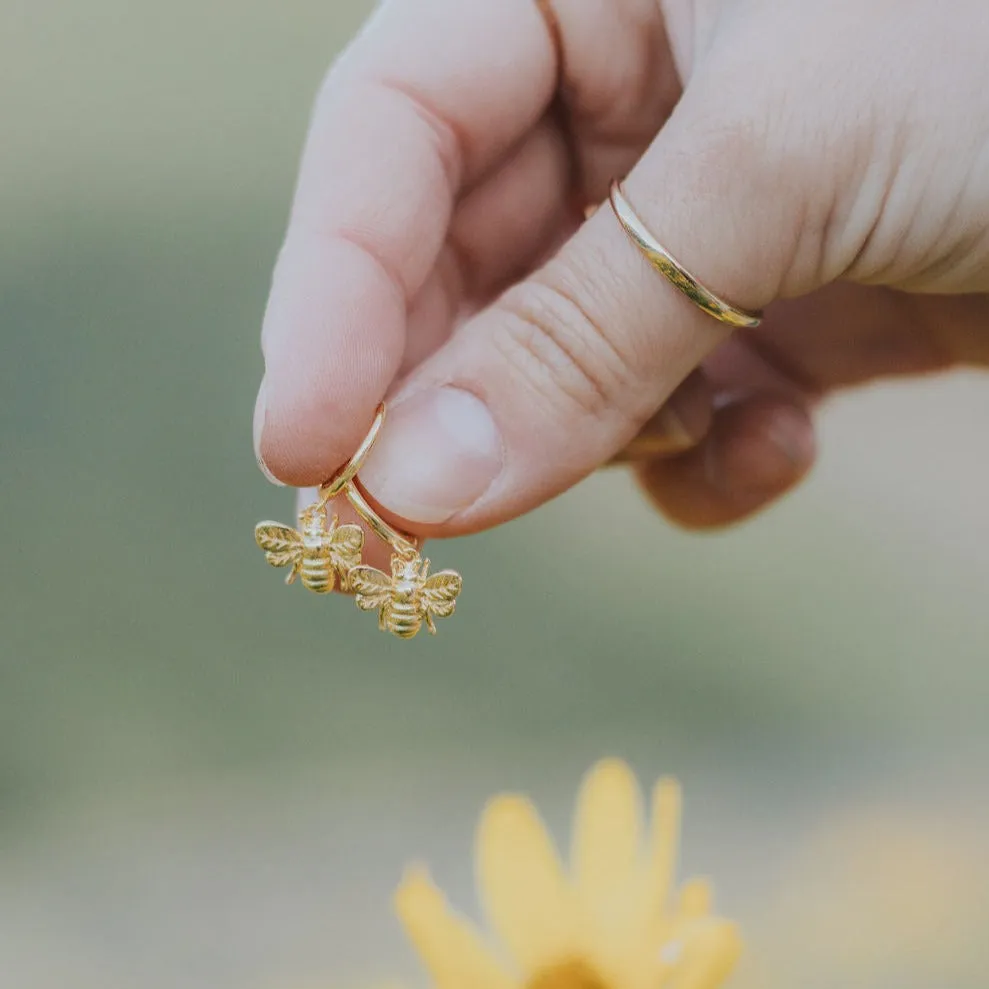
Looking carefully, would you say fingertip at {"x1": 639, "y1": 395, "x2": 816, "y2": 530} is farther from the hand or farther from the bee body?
the bee body

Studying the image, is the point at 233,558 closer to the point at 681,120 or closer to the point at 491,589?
the point at 491,589

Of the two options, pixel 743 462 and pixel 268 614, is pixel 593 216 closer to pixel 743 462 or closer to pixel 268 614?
pixel 743 462

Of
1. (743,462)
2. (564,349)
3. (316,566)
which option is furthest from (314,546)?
(743,462)

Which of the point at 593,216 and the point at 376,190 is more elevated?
the point at 376,190

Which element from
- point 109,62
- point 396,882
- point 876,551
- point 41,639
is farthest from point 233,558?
point 876,551

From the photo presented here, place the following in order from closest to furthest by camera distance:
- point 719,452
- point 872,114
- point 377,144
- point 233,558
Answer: point 872,114, point 377,144, point 719,452, point 233,558

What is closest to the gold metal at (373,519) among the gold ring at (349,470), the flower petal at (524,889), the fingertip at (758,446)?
the gold ring at (349,470)

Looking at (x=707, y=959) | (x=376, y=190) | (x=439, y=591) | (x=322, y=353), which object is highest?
(x=376, y=190)
